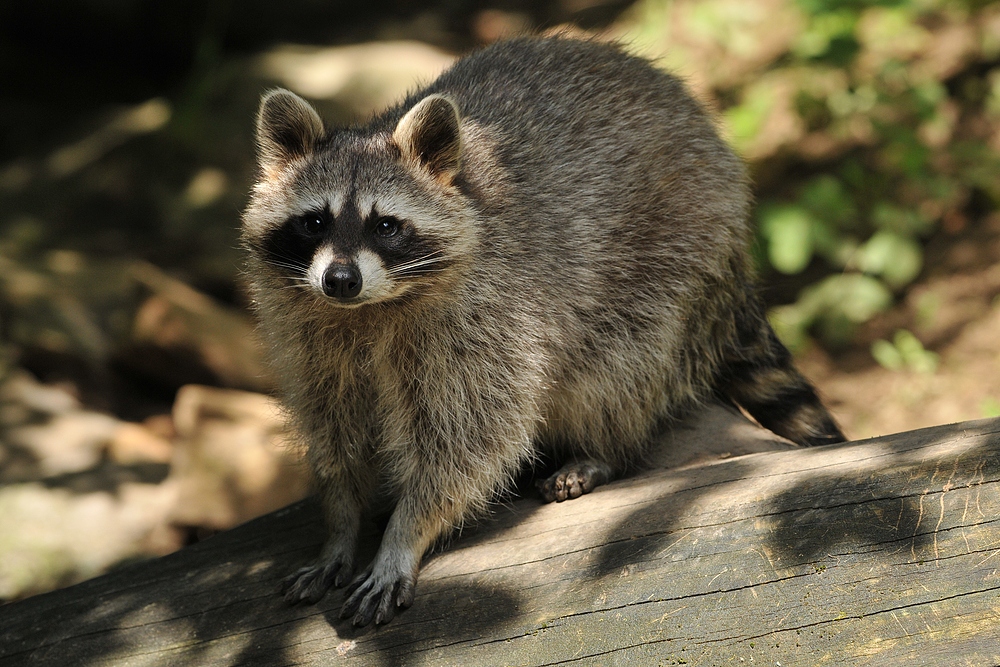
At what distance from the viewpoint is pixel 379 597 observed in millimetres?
2881

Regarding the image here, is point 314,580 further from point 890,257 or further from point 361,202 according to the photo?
point 890,257

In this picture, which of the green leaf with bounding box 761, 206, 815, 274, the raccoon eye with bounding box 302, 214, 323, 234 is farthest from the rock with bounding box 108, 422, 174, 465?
the green leaf with bounding box 761, 206, 815, 274

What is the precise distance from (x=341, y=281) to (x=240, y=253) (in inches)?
183

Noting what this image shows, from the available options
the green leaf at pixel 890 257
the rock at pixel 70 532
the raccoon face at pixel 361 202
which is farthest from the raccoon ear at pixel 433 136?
the green leaf at pixel 890 257

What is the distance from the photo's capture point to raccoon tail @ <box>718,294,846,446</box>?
146 inches

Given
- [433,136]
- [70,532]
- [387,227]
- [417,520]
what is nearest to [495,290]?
[387,227]

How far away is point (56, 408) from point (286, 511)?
3.13 meters

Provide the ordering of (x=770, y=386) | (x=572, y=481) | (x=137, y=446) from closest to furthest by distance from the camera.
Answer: (x=572, y=481) → (x=770, y=386) → (x=137, y=446)

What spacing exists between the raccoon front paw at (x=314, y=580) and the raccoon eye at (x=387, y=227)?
1.14 metres

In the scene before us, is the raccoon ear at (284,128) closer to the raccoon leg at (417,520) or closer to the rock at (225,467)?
the raccoon leg at (417,520)

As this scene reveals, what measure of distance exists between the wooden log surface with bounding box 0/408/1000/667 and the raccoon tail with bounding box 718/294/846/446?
29.0 inches

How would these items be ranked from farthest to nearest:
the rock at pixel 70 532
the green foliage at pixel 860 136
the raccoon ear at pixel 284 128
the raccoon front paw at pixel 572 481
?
the green foliage at pixel 860 136
the rock at pixel 70 532
the raccoon front paw at pixel 572 481
the raccoon ear at pixel 284 128

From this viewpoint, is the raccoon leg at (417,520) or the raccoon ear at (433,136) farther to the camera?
the raccoon ear at (433,136)

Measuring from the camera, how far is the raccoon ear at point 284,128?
3.11 metres
